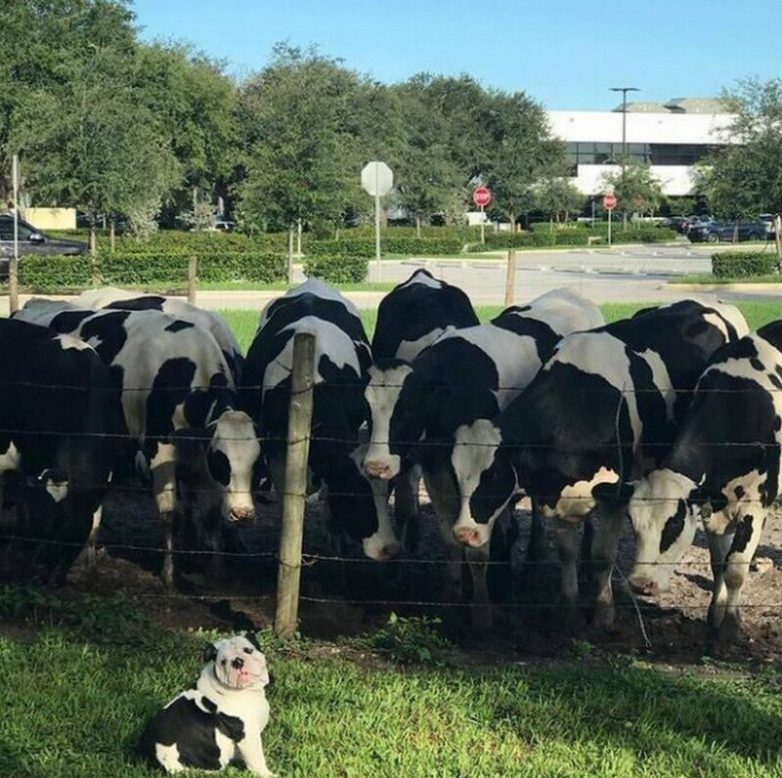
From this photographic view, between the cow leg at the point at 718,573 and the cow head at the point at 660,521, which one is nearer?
the cow head at the point at 660,521

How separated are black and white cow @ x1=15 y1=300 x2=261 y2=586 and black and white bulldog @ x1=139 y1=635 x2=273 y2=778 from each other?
3.92 metres

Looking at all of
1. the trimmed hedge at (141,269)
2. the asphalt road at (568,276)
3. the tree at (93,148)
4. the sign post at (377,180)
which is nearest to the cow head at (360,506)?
the asphalt road at (568,276)

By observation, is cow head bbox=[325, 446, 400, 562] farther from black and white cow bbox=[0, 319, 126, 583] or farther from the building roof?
the building roof

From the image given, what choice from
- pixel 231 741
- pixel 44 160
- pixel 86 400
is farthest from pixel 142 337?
pixel 44 160

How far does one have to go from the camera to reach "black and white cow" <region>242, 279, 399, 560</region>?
29.8ft

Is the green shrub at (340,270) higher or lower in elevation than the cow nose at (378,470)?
higher

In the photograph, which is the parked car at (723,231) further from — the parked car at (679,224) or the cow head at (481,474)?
the cow head at (481,474)

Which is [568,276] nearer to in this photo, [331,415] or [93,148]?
[93,148]

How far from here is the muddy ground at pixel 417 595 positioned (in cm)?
815

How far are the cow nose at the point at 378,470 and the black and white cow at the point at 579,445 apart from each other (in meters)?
0.59

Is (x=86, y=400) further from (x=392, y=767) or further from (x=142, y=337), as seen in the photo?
(x=392, y=767)

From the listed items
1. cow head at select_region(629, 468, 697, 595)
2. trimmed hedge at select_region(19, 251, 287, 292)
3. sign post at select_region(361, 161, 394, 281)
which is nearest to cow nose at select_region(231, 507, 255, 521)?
cow head at select_region(629, 468, 697, 595)

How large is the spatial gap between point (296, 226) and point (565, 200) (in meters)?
46.6

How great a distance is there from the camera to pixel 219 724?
17.1ft
